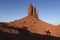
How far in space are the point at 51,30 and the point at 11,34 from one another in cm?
2999

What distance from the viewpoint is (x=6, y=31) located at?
3506cm

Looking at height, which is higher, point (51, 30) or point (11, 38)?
point (51, 30)

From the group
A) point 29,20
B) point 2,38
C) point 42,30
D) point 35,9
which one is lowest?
point 2,38

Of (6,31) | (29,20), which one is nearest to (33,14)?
(29,20)

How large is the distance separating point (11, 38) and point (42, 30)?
29.0 metres

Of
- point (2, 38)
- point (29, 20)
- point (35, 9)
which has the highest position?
point (35, 9)

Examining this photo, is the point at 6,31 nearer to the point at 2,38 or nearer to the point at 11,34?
the point at 11,34

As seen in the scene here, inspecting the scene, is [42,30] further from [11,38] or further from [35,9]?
[11,38]

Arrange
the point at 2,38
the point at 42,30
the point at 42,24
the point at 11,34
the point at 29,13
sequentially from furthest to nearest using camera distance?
the point at 29,13
the point at 42,24
the point at 42,30
the point at 11,34
the point at 2,38

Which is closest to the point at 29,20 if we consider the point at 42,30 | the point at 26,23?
the point at 26,23

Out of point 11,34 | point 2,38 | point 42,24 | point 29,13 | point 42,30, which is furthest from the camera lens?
point 29,13

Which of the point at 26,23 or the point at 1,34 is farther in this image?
the point at 26,23

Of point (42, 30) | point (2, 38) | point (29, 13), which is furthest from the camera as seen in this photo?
point (29, 13)

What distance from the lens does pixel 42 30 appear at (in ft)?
198
